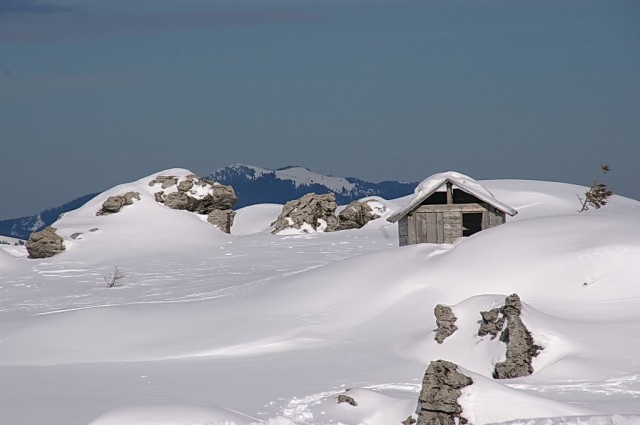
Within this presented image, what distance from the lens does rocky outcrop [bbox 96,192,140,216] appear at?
50.9 meters

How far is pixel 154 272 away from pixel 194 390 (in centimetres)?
2289

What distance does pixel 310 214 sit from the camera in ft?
171

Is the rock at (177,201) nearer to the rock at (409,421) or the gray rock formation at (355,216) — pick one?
the gray rock formation at (355,216)

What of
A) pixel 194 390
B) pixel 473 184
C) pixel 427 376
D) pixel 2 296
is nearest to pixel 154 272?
pixel 2 296

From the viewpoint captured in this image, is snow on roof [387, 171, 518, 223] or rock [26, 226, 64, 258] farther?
rock [26, 226, 64, 258]

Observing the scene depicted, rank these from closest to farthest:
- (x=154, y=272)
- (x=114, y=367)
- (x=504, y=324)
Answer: (x=504, y=324) < (x=114, y=367) < (x=154, y=272)

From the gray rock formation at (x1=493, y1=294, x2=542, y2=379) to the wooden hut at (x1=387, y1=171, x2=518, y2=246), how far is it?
42.8 feet

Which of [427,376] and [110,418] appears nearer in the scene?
[110,418]

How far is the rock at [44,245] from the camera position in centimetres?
4722

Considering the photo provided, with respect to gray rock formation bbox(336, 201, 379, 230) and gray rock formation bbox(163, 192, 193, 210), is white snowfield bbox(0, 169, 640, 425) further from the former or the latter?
gray rock formation bbox(336, 201, 379, 230)

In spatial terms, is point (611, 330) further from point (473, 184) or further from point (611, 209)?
point (611, 209)

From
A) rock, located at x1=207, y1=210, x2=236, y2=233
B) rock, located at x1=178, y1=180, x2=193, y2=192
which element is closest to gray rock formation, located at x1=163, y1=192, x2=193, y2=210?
rock, located at x1=178, y1=180, x2=193, y2=192

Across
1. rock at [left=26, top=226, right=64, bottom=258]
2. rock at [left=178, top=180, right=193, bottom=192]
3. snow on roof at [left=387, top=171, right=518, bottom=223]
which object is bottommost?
rock at [left=26, top=226, right=64, bottom=258]

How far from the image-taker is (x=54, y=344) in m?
25.1
